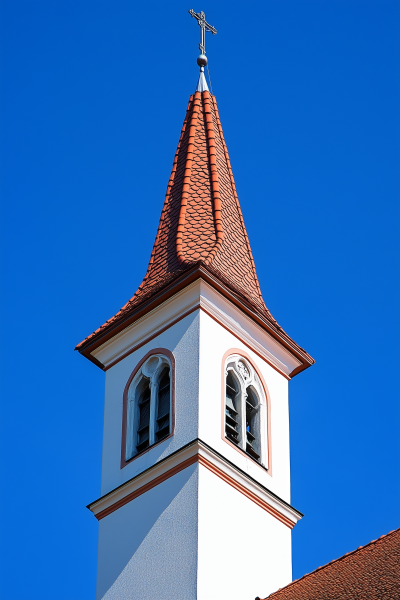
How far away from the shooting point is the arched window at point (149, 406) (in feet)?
74.3

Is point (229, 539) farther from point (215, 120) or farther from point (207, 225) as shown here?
point (215, 120)

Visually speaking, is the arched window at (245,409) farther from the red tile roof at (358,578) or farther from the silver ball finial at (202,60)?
the silver ball finial at (202,60)

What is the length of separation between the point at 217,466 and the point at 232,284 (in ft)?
12.9

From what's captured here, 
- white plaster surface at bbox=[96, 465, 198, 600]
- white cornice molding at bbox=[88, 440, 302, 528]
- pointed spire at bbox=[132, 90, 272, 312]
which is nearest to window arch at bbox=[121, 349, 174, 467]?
white cornice molding at bbox=[88, 440, 302, 528]

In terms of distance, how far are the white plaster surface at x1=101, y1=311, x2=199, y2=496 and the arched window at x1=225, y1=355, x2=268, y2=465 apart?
37.1 inches

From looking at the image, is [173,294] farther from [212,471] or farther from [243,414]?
[212,471]

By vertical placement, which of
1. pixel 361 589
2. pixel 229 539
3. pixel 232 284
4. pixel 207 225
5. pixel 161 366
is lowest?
pixel 361 589

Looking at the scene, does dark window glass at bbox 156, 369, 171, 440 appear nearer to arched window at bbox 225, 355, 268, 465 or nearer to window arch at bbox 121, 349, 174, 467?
window arch at bbox 121, 349, 174, 467

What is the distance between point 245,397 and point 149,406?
5.70ft

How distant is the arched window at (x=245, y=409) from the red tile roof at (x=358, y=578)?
292cm

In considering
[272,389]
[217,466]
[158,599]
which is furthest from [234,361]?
[158,599]

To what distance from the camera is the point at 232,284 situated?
78.3 feet

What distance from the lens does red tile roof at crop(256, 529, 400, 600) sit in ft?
59.0

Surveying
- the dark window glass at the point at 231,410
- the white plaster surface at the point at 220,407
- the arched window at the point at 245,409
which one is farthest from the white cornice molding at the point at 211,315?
the dark window glass at the point at 231,410
